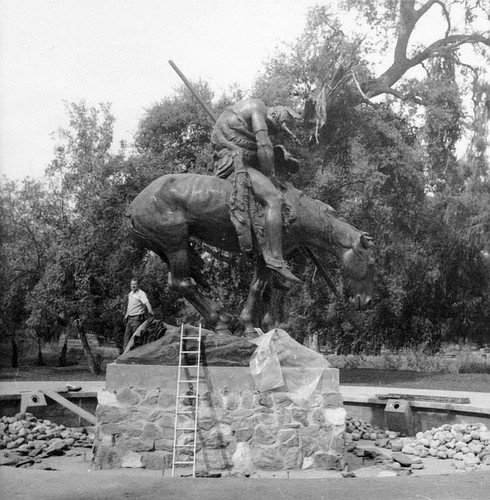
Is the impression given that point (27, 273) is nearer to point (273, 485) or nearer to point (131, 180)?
point (131, 180)

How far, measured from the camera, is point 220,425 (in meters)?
7.25

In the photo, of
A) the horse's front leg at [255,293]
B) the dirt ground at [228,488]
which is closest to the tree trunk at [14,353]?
the horse's front leg at [255,293]

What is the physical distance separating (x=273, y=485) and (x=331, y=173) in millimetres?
15318

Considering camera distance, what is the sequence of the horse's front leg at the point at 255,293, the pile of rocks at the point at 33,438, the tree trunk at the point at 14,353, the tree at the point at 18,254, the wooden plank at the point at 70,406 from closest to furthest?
1. the pile of rocks at the point at 33,438
2. the horse's front leg at the point at 255,293
3. the wooden plank at the point at 70,406
4. the tree at the point at 18,254
5. the tree trunk at the point at 14,353

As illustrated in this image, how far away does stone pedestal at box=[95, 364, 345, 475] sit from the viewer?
7.15 m

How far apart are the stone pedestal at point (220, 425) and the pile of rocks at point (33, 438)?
1.27 m

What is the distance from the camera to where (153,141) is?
21.8 meters

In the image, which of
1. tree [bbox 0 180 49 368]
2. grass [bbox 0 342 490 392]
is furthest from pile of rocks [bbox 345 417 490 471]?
tree [bbox 0 180 49 368]

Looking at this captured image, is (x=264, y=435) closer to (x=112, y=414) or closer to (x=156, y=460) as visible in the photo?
(x=156, y=460)

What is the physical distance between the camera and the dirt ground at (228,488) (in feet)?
14.3

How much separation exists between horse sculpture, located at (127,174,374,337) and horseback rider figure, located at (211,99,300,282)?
22 cm

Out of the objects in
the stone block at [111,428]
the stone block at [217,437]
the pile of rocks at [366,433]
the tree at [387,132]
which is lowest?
the pile of rocks at [366,433]

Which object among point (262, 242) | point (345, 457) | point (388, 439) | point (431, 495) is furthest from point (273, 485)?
point (388, 439)

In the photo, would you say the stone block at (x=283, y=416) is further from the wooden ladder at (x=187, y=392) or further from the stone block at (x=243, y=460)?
the wooden ladder at (x=187, y=392)
